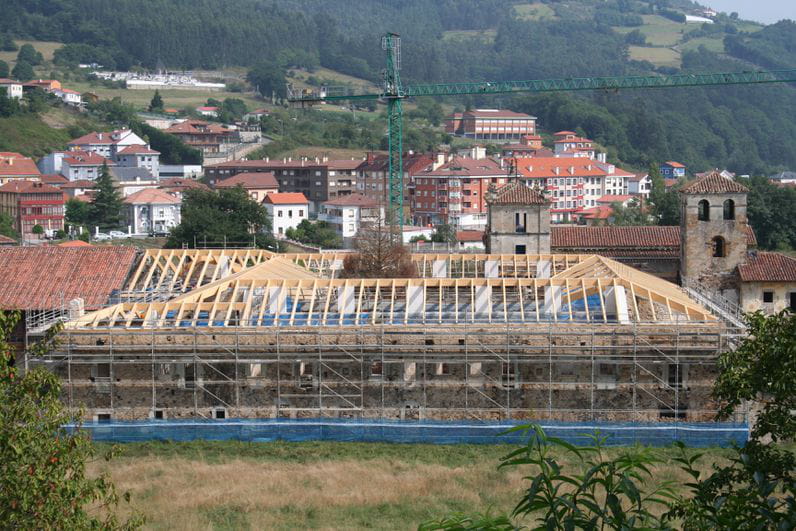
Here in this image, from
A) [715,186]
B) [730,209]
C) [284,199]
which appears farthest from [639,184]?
[715,186]

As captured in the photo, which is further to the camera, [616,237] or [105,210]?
[105,210]

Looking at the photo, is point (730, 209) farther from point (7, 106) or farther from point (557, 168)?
point (7, 106)

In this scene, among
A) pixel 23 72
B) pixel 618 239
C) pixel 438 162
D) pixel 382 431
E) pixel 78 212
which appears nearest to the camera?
pixel 382 431

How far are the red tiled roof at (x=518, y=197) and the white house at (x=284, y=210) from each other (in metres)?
42.8

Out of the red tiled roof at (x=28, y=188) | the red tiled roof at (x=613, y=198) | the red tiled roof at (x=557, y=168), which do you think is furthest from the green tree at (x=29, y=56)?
the red tiled roof at (x=613, y=198)

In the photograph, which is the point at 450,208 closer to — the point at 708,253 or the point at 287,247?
the point at 287,247

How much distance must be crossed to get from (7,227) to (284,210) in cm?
2003

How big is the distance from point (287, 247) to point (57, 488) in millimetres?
62559

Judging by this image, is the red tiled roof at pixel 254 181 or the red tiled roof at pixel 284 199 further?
the red tiled roof at pixel 254 181

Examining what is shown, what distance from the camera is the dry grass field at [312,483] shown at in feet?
77.7

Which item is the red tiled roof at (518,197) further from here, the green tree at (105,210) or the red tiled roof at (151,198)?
the red tiled roof at (151,198)

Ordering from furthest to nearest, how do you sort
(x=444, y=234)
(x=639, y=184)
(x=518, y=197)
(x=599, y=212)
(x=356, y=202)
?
1. (x=639, y=184)
2. (x=599, y=212)
3. (x=356, y=202)
4. (x=444, y=234)
5. (x=518, y=197)

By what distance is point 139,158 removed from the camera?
113125mm

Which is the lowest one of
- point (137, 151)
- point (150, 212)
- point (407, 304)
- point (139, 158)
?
point (407, 304)
